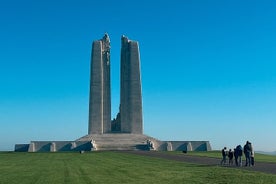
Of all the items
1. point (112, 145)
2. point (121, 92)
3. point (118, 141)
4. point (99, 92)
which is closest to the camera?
point (112, 145)

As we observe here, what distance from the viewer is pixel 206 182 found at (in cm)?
1303

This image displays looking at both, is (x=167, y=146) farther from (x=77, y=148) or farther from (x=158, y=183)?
(x=158, y=183)

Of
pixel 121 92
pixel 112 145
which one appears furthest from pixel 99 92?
pixel 112 145

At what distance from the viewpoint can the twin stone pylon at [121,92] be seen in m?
64.9

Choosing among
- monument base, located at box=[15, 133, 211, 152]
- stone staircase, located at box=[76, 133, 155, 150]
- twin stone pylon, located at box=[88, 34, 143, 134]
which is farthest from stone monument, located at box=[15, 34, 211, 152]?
monument base, located at box=[15, 133, 211, 152]

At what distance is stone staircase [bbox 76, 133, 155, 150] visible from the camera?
55000 mm

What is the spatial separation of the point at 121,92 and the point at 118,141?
36.8 feet

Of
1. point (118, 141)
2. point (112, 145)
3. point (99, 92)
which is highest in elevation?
point (99, 92)

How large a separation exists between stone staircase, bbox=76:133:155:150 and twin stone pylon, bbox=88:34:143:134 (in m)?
3.91

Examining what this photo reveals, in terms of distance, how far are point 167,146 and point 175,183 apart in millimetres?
44467

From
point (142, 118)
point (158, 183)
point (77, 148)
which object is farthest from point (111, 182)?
point (142, 118)

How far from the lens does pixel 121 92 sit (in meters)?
66.8

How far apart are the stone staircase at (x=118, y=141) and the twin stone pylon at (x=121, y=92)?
3.91m

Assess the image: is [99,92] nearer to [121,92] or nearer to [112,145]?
[121,92]
